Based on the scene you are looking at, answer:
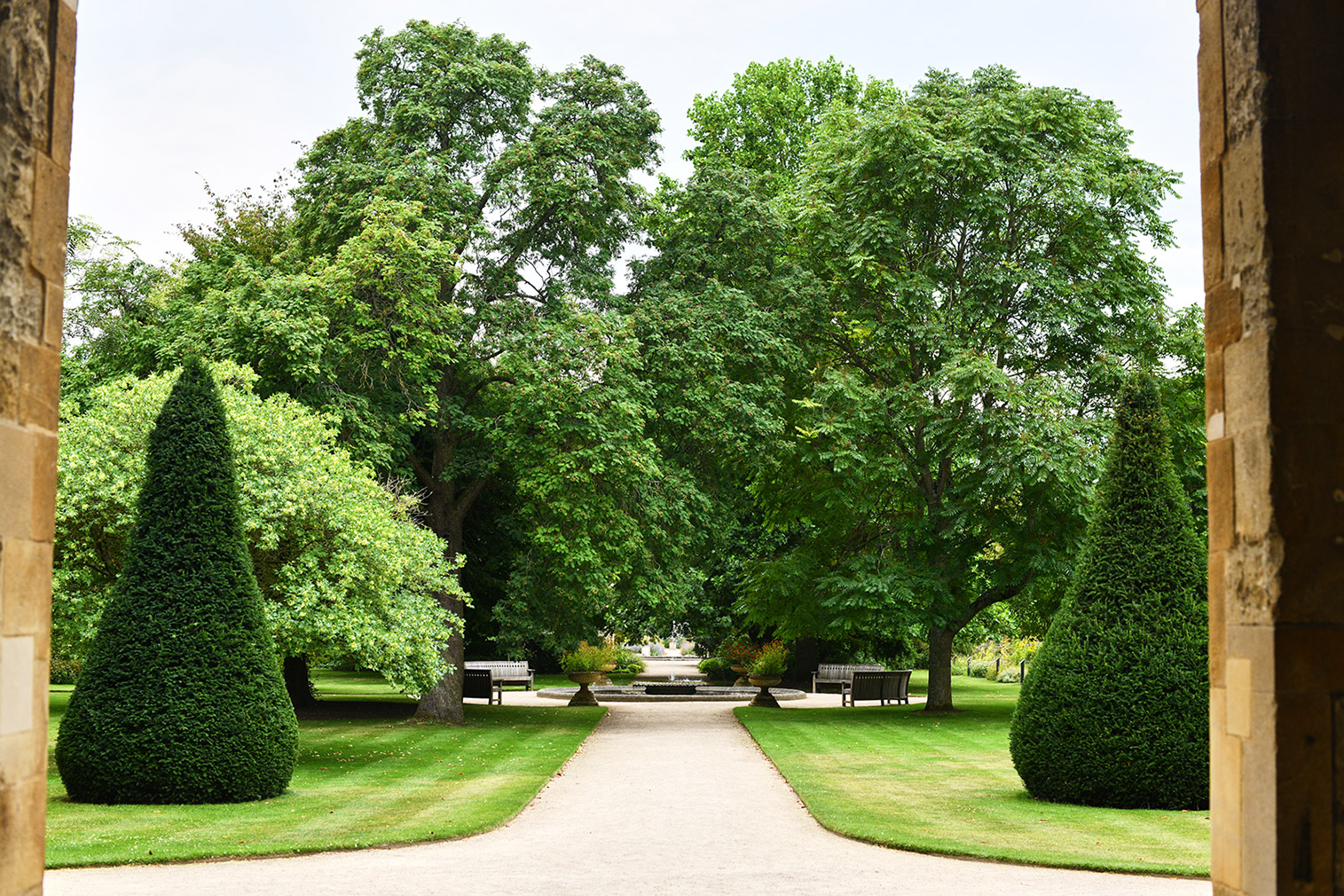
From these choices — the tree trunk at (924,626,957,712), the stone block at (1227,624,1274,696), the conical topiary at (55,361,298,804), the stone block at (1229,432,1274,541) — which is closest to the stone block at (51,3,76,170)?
the stone block at (1229,432,1274,541)

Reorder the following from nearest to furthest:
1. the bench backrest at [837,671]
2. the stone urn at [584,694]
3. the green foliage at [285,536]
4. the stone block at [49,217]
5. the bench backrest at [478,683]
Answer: the stone block at [49,217]
the green foliage at [285,536]
the bench backrest at [478,683]
the stone urn at [584,694]
the bench backrest at [837,671]

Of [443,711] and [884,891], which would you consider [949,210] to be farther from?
[884,891]

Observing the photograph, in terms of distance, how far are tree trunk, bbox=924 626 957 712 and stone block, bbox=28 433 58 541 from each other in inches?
933

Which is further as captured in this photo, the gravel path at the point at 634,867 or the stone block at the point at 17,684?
the gravel path at the point at 634,867

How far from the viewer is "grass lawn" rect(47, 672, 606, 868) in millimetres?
10828

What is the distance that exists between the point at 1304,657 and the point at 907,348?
22563 millimetres

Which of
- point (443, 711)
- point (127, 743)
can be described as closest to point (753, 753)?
point (443, 711)

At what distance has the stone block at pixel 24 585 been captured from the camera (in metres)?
5.02

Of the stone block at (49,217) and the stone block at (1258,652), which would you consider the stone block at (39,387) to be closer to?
the stone block at (49,217)

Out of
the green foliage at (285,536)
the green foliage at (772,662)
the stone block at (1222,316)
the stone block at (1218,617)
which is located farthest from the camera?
the green foliage at (772,662)

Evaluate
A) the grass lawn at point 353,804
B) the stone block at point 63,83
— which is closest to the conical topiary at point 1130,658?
the grass lawn at point 353,804

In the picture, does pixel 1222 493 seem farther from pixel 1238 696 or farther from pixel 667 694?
pixel 667 694

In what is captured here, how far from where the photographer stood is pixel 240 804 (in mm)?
13195

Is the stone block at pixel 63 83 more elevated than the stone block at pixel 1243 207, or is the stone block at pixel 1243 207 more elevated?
the stone block at pixel 63 83
